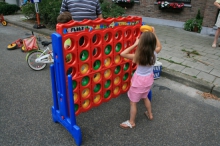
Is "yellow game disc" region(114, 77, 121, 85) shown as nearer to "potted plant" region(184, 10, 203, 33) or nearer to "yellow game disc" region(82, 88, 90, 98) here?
"yellow game disc" region(82, 88, 90, 98)

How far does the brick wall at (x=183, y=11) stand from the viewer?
25.7ft

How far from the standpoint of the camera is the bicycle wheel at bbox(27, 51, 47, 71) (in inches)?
185

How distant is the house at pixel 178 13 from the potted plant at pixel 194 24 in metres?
0.20

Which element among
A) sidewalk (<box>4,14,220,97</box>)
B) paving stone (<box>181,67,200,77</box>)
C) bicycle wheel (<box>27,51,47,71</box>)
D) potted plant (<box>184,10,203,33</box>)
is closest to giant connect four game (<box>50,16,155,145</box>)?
sidewalk (<box>4,14,220,97</box>)

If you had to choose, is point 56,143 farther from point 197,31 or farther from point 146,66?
point 197,31

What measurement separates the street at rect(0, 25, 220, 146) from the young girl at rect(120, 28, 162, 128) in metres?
0.24

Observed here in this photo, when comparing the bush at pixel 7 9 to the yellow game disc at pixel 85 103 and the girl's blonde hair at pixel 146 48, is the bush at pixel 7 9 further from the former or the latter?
the girl's blonde hair at pixel 146 48

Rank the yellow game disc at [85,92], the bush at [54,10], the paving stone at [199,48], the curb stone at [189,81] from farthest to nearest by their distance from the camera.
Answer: the bush at [54,10]
the paving stone at [199,48]
the curb stone at [189,81]
the yellow game disc at [85,92]

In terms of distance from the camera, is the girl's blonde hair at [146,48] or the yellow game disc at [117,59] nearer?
the girl's blonde hair at [146,48]

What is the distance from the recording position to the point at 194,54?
18.0ft

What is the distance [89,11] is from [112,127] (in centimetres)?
225

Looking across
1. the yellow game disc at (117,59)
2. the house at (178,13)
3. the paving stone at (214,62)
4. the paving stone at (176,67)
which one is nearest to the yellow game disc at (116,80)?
the yellow game disc at (117,59)

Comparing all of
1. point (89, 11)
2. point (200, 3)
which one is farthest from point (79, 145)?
point (200, 3)

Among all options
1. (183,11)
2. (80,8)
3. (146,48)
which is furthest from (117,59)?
(183,11)
